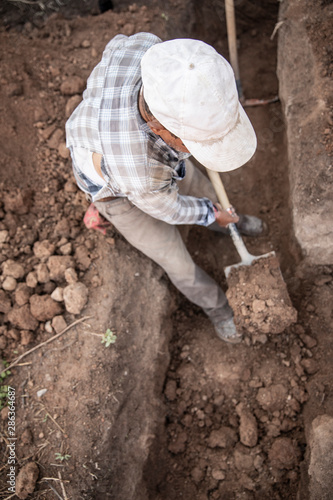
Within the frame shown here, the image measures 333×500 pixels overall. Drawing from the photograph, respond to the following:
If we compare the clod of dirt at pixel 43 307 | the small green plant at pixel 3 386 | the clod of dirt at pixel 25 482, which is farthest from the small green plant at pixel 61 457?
the clod of dirt at pixel 43 307

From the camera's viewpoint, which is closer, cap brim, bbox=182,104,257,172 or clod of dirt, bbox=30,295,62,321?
cap brim, bbox=182,104,257,172

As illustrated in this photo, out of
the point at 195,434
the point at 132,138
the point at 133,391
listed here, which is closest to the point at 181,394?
the point at 195,434

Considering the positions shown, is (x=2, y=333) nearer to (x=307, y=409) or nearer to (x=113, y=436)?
(x=113, y=436)

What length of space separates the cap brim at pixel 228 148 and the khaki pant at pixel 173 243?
0.75 meters

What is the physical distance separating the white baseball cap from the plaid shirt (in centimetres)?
19

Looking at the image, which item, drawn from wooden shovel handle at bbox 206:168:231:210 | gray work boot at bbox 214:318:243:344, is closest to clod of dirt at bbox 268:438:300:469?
gray work boot at bbox 214:318:243:344

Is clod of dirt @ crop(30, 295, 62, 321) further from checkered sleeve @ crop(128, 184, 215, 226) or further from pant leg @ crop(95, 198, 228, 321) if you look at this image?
checkered sleeve @ crop(128, 184, 215, 226)

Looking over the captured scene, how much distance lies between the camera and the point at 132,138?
156cm

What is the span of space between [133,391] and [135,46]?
1910 millimetres

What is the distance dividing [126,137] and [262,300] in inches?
50.2

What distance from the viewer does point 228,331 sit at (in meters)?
2.55

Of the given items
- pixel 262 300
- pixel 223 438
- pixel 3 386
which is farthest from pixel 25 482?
pixel 262 300

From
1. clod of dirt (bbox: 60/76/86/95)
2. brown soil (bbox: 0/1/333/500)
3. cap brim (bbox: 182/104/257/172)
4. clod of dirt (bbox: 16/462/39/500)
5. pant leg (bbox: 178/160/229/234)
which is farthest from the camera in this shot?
clod of dirt (bbox: 60/76/86/95)

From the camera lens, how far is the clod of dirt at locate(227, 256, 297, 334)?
7.27ft
